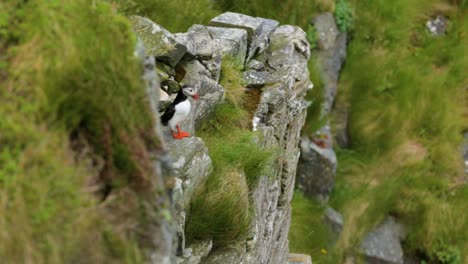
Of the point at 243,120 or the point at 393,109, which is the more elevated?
the point at 243,120

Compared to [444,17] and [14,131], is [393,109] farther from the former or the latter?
[14,131]

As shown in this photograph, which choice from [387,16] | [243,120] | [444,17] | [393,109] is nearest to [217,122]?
[243,120]

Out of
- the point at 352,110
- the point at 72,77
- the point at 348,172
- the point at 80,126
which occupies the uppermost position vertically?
the point at 72,77

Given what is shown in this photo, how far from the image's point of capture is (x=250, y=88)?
262 inches

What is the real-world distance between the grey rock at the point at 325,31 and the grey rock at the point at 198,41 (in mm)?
6837

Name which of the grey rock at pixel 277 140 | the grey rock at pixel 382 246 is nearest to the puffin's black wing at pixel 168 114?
the grey rock at pixel 277 140

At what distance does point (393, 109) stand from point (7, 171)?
12223 mm

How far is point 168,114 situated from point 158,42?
1.10 meters

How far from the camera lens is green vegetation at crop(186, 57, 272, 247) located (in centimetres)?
480

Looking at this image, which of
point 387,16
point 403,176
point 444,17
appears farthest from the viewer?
point 444,17

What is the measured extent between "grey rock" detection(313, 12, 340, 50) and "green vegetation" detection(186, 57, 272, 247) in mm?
7598

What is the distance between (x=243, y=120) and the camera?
6.07 metres

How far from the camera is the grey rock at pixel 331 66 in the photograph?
508 inches

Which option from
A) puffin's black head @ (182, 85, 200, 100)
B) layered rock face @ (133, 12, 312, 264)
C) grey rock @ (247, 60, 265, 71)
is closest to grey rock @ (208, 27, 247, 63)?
layered rock face @ (133, 12, 312, 264)
